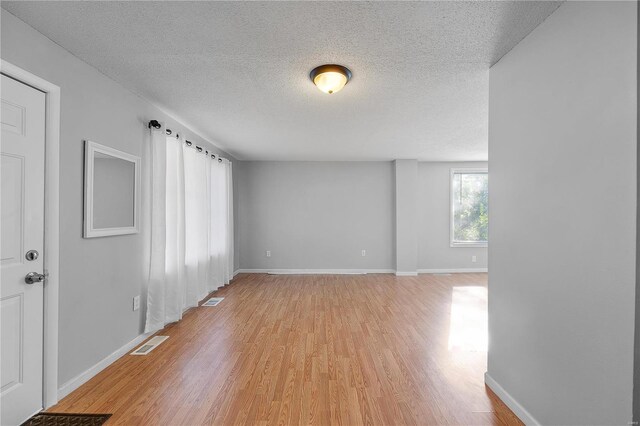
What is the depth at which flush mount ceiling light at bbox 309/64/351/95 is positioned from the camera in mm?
2363

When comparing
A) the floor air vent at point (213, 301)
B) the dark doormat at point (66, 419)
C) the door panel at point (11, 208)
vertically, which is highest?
the door panel at point (11, 208)

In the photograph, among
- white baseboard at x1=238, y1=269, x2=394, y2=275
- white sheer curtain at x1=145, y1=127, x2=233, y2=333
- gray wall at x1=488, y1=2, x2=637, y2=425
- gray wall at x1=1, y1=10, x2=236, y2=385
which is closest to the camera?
gray wall at x1=488, y1=2, x2=637, y2=425

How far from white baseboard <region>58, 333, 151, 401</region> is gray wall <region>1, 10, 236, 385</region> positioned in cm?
4

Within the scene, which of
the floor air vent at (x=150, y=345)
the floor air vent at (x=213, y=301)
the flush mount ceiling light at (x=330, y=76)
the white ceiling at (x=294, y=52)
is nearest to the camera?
the white ceiling at (x=294, y=52)

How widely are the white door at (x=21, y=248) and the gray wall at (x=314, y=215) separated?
477 cm

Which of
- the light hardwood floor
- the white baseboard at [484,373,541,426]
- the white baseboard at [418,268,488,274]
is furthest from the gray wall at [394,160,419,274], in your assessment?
the white baseboard at [484,373,541,426]

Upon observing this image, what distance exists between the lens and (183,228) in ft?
12.4

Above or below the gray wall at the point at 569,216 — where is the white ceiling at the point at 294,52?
above

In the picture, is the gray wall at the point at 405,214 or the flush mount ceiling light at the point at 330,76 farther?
the gray wall at the point at 405,214

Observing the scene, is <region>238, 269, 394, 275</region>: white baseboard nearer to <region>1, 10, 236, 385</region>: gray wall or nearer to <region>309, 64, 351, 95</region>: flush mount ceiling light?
<region>1, 10, 236, 385</region>: gray wall

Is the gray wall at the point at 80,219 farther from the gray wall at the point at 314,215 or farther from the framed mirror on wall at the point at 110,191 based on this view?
the gray wall at the point at 314,215

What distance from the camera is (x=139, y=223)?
9.96ft

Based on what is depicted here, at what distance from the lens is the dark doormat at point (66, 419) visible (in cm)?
186

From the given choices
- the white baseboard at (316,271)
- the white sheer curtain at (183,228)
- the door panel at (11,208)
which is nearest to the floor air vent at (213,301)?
the white sheer curtain at (183,228)
